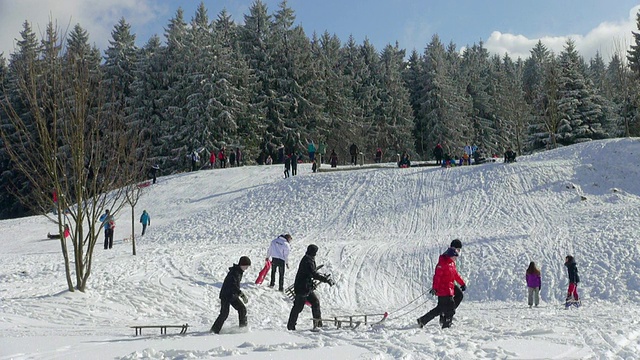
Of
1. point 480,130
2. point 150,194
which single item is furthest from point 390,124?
point 150,194

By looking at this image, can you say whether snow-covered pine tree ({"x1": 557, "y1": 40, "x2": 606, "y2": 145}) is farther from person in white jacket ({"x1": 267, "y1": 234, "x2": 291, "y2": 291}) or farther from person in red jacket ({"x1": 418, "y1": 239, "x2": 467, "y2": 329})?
person in red jacket ({"x1": 418, "y1": 239, "x2": 467, "y2": 329})

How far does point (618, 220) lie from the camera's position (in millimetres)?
21500

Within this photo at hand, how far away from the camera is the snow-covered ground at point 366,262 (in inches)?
313

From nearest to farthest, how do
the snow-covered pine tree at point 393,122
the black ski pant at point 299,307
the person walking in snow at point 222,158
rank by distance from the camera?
the black ski pant at point 299,307 < the person walking in snow at point 222,158 < the snow-covered pine tree at point 393,122

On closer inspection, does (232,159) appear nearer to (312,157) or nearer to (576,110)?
(312,157)

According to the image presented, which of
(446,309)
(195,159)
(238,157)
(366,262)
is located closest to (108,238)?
(366,262)

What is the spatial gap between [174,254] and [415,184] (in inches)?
575

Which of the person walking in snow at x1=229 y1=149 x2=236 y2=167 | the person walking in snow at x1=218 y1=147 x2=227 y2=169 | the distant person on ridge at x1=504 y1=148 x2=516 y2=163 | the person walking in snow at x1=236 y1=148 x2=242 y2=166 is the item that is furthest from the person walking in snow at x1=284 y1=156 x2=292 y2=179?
the distant person on ridge at x1=504 y1=148 x2=516 y2=163

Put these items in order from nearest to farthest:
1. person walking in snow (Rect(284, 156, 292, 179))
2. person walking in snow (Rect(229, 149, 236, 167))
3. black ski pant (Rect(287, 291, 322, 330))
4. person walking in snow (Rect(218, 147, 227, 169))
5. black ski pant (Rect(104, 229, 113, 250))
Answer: black ski pant (Rect(287, 291, 322, 330)) → black ski pant (Rect(104, 229, 113, 250)) → person walking in snow (Rect(284, 156, 292, 179)) → person walking in snow (Rect(218, 147, 227, 169)) → person walking in snow (Rect(229, 149, 236, 167))

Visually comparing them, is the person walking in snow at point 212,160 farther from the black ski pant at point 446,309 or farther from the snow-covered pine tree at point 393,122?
the black ski pant at point 446,309

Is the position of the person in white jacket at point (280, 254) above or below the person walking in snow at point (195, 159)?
below

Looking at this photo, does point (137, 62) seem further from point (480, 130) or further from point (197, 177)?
point (480, 130)

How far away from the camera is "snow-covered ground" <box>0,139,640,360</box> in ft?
26.1

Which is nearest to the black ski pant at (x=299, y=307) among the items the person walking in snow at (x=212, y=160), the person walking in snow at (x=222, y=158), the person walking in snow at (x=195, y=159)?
the person walking in snow at (x=222, y=158)
